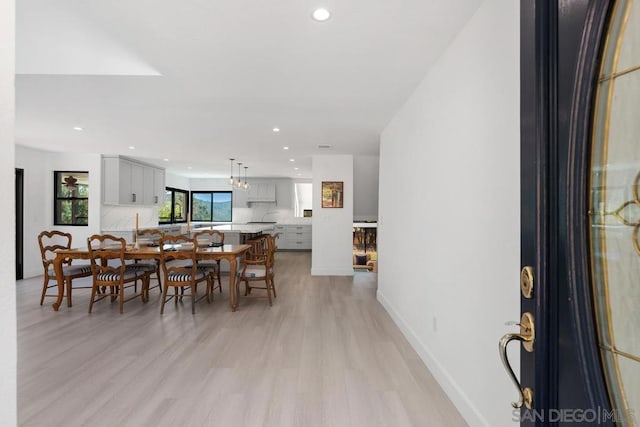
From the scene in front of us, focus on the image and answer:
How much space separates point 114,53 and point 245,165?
5.12 m

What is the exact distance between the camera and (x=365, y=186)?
22.6 feet

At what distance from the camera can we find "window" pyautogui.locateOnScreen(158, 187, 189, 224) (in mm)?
9250

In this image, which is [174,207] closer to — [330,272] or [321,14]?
[330,272]

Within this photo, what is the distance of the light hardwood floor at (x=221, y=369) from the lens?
1.86 m

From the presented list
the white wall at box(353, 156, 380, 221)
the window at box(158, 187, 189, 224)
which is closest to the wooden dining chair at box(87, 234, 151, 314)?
the white wall at box(353, 156, 380, 221)

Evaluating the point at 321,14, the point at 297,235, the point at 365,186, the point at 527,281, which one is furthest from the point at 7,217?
the point at 297,235

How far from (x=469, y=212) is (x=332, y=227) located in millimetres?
4363

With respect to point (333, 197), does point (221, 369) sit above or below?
below

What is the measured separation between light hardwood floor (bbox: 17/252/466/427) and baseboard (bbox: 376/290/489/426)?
5 cm

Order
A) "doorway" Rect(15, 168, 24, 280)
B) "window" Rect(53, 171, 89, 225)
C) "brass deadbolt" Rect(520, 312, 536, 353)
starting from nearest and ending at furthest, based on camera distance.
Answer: "brass deadbolt" Rect(520, 312, 536, 353) < "doorway" Rect(15, 168, 24, 280) < "window" Rect(53, 171, 89, 225)

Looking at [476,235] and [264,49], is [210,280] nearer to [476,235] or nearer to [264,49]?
[264,49]

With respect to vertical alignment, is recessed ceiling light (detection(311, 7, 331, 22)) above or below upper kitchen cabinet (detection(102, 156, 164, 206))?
above

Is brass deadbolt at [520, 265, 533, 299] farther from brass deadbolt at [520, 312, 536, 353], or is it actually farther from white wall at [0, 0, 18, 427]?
white wall at [0, 0, 18, 427]

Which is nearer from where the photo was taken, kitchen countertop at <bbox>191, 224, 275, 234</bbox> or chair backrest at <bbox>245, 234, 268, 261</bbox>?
chair backrest at <bbox>245, 234, 268, 261</bbox>
